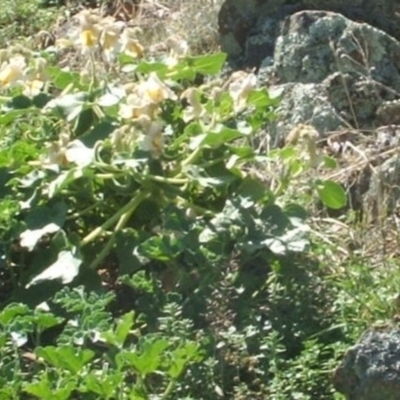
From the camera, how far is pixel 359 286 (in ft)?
14.0

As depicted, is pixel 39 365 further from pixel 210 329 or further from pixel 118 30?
pixel 118 30

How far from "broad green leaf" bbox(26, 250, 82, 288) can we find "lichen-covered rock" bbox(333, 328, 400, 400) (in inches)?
36.4

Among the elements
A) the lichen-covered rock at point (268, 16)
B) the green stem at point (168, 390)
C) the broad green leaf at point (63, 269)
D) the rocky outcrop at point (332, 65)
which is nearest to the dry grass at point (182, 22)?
the lichen-covered rock at point (268, 16)

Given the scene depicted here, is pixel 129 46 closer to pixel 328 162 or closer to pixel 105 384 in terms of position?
pixel 328 162

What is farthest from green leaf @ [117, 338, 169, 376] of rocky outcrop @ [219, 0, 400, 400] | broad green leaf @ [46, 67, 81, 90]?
broad green leaf @ [46, 67, 81, 90]

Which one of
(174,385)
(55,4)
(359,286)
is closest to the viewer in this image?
(174,385)

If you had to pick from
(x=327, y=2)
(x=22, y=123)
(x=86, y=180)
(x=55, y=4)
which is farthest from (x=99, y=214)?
(x=55, y=4)

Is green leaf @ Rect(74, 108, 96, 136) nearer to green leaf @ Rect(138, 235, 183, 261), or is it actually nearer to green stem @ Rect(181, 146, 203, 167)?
green stem @ Rect(181, 146, 203, 167)

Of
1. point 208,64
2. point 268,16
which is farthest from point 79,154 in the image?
point 268,16

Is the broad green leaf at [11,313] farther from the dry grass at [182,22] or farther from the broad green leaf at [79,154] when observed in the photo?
the dry grass at [182,22]

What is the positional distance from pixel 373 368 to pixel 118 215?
1.13 metres

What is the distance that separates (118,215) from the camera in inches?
176

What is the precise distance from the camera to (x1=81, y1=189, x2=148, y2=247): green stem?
445 centimetres

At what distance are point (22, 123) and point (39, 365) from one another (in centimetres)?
112
